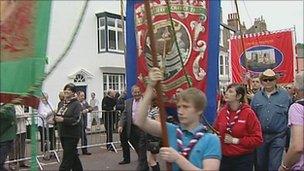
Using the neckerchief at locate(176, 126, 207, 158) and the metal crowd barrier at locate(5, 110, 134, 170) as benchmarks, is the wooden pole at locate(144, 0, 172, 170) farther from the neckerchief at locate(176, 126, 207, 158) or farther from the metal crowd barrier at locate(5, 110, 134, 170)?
the metal crowd barrier at locate(5, 110, 134, 170)

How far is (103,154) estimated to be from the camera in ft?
39.8

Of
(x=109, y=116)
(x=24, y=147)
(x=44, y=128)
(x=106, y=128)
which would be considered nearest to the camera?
(x=24, y=147)

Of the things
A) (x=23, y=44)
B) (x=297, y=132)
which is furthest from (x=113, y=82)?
(x=23, y=44)

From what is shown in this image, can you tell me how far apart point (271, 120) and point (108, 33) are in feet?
61.1

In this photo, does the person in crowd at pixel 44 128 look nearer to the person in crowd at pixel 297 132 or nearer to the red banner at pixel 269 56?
the red banner at pixel 269 56

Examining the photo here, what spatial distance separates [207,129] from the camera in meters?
4.11

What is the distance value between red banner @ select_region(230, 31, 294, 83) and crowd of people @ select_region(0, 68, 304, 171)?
470 cm

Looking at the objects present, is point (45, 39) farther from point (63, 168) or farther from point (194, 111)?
point (63, 168)

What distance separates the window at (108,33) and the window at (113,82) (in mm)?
1269

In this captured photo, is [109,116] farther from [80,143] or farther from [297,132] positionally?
[297,132]

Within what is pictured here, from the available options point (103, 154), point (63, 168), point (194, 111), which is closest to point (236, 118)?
point (194, 111)

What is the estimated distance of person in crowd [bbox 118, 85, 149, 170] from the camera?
8.55 metres

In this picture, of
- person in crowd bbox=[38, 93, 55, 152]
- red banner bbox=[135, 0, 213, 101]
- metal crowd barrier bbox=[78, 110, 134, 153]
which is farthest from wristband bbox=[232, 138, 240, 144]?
metal crowd barrier bbox=[78, 110, 134, 153]

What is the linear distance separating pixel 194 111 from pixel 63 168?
5143mm
